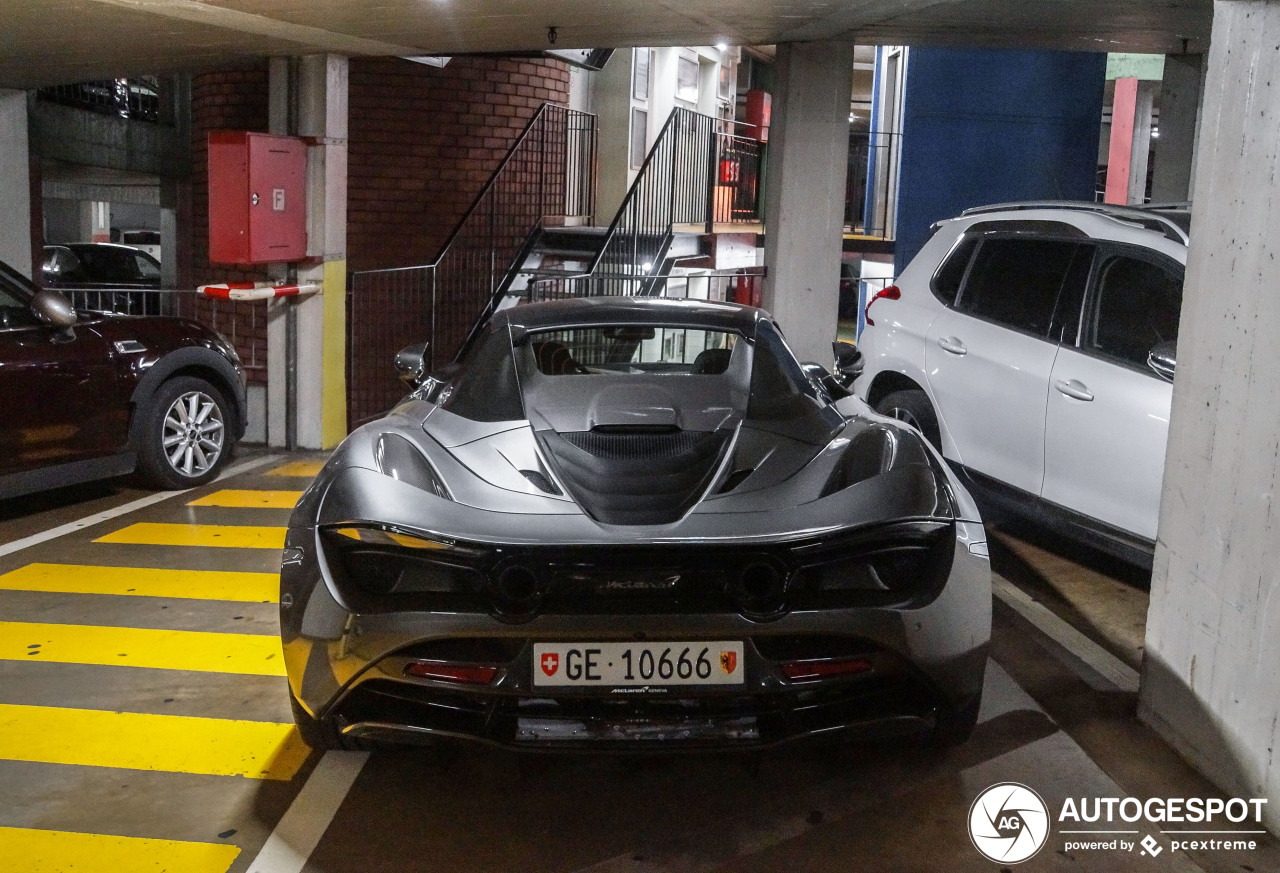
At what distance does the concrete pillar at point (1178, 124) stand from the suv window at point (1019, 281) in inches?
181

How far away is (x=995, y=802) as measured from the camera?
3602 millimetres

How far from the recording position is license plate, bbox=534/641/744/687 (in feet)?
10.3

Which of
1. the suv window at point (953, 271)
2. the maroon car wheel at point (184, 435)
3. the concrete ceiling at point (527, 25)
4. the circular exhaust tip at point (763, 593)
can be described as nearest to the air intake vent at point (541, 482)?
the circular exhaust tip at point (763, 593)

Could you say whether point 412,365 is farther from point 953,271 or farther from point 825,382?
point 953,271

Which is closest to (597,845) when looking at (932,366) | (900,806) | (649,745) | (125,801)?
(649,745)

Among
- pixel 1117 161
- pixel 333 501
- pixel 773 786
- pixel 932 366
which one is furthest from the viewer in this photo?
pixel 1117 161

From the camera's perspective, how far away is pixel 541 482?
357 cm

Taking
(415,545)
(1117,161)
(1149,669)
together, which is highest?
(1117,161)

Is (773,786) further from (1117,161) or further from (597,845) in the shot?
(1117,161)

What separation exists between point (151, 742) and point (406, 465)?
53.3 inches

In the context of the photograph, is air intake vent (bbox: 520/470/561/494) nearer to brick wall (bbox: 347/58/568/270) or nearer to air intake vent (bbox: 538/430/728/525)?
air intake vent (bbox: 538/430/728/525)

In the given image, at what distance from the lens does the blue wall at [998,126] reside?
14.1 m

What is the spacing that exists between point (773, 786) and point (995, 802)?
64cm

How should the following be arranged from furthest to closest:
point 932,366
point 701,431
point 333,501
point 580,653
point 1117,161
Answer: point 1117,161
point 932,366
point 701,431
point 333,501
point 580,653
